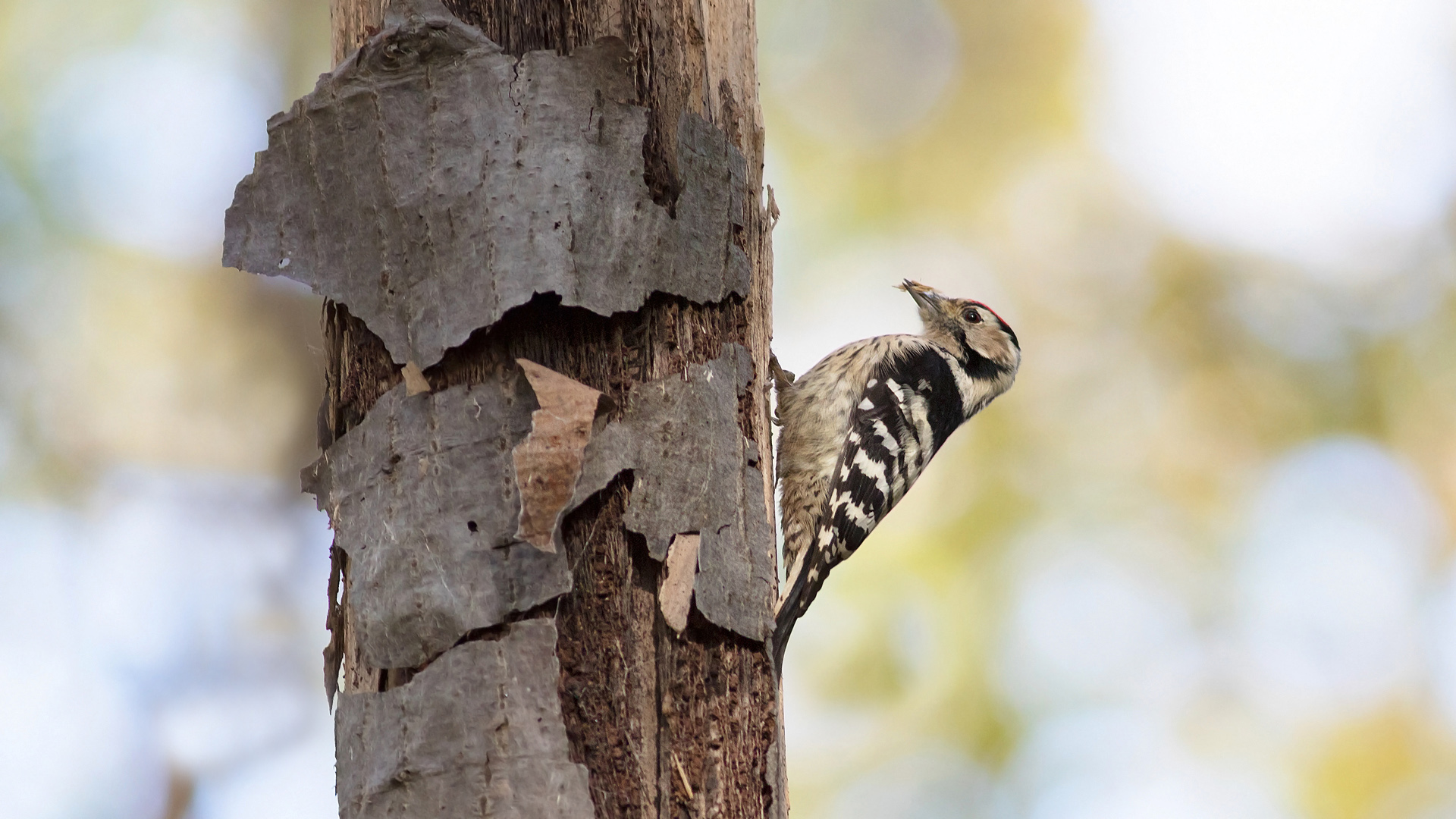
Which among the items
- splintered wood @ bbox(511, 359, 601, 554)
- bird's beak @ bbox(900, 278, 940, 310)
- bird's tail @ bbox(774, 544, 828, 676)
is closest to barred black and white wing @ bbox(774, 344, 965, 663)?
bird's tail @ bbox(774, 544, 828, 676)

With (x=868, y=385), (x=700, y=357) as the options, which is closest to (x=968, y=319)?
(x=868, y=385)

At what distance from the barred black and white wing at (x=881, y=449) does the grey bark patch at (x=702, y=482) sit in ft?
5.10

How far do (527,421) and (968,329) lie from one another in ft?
12.4

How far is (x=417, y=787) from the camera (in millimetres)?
1643

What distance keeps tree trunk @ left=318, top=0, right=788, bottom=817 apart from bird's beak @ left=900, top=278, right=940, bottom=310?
332 cm

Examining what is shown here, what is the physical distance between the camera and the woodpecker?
405 cm

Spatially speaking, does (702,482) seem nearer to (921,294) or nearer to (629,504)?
(629,504)

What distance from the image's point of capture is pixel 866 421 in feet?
14.6

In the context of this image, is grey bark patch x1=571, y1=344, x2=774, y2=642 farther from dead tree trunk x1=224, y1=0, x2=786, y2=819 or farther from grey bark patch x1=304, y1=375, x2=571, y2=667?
grey bark patch x1=304, y1=375, x2=571, y2=667

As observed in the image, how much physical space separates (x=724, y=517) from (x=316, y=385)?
4.28 meters

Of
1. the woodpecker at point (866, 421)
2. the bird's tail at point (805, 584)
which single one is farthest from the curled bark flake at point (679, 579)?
the woodpecker at point (866, 421)

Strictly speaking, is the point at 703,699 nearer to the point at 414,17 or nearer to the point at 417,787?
the point at 417,787

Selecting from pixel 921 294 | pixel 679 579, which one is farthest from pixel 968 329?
pixel 679 579

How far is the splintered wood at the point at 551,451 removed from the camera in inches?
68.8
